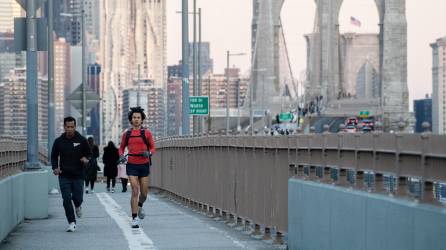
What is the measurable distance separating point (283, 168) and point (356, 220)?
5.09m

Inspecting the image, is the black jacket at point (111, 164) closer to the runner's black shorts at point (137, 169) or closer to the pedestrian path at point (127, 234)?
the pedestrian path at point (127, 234)

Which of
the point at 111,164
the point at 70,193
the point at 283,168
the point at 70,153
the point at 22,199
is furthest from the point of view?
the point at 111,164

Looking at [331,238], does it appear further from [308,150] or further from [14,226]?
[14,226]

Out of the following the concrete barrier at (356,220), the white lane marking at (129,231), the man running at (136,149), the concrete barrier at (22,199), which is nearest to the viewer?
the concrete barrier at (356,220)

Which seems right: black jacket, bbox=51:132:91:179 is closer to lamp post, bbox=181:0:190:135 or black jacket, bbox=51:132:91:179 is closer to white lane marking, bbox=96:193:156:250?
white lane marking, bbox=96:193:156:250

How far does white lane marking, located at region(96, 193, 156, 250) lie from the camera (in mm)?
17156

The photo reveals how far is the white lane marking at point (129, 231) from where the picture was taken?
1716 cm

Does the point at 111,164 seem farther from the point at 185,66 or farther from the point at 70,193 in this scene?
the point at 70,193

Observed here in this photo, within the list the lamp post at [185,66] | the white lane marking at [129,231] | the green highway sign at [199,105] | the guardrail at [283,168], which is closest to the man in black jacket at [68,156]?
the white lane marking at [129,231]

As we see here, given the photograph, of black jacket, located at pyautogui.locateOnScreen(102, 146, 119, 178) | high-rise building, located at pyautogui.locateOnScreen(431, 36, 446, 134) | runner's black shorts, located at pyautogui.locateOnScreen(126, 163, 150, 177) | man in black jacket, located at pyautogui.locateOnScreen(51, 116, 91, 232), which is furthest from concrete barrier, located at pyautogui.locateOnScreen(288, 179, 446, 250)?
high-rise building, located at pyautogui.locateOnScreen(431, 36, 446, 134)

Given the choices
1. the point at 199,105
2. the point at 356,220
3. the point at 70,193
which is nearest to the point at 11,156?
the point at 70,193

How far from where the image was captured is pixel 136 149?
19969 mm

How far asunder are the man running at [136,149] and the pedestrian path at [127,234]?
0.60m

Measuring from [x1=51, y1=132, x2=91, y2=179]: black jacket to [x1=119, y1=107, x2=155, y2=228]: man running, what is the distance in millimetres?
622
